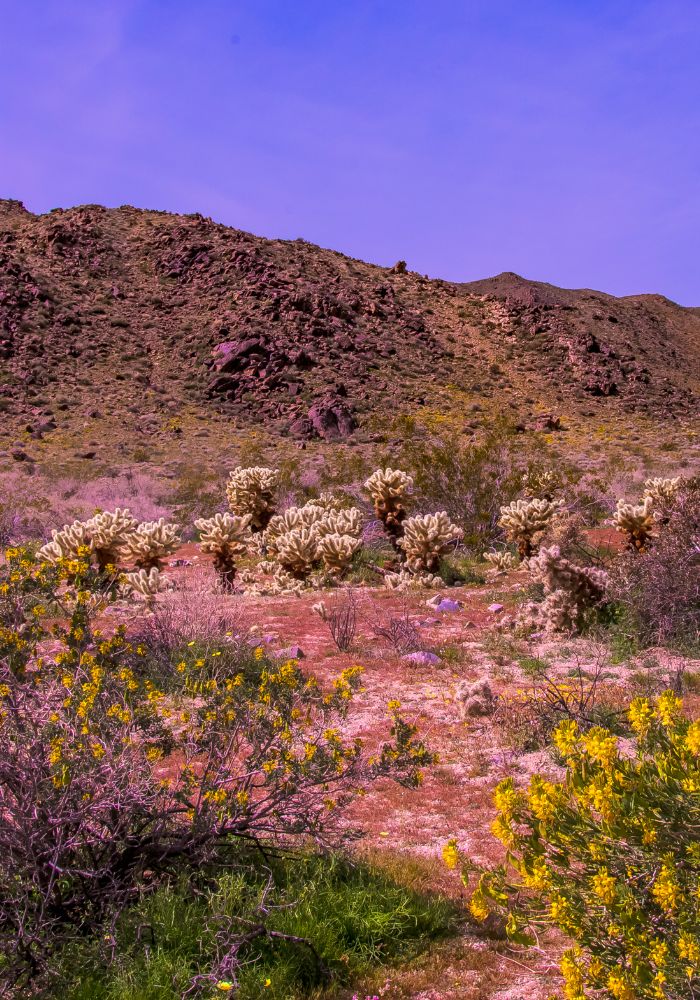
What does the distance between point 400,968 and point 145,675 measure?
150 inches

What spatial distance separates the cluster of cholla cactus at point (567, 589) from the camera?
25.2 ft

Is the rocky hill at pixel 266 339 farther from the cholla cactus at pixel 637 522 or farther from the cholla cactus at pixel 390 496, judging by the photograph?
the cholla cactus at pixel 637 522

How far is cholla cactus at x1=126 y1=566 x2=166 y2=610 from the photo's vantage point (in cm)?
915

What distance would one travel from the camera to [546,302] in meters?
51.8

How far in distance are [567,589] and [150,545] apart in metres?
5.17

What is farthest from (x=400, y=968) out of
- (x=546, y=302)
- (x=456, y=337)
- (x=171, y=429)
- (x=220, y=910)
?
(x=546, y=302)

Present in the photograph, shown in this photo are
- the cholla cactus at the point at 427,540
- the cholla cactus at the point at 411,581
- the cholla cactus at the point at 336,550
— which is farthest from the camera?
the cholla cactus at the point at 427,540

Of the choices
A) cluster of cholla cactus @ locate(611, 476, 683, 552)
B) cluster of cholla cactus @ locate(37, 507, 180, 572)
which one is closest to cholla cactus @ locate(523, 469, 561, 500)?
cluster of cholla cactus @ locate(611, 476, 683, 552)

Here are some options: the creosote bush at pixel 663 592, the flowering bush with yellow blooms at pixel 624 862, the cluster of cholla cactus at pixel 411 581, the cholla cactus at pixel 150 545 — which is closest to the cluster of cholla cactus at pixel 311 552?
the cluster of cholla cactus at pixel 411 581

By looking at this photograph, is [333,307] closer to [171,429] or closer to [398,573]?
[171,429]

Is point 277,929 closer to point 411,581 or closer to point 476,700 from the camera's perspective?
point 476,700

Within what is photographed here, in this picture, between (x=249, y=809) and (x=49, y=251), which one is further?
(x=49, y=251)

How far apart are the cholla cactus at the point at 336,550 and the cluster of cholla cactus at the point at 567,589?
10.3ft

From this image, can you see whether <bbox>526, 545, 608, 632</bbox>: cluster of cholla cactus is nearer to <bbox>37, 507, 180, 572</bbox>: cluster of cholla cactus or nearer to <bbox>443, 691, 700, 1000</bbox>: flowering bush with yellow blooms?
<bbox>37, 507, 180, 572</bbox>: cluster of cholla cactus
